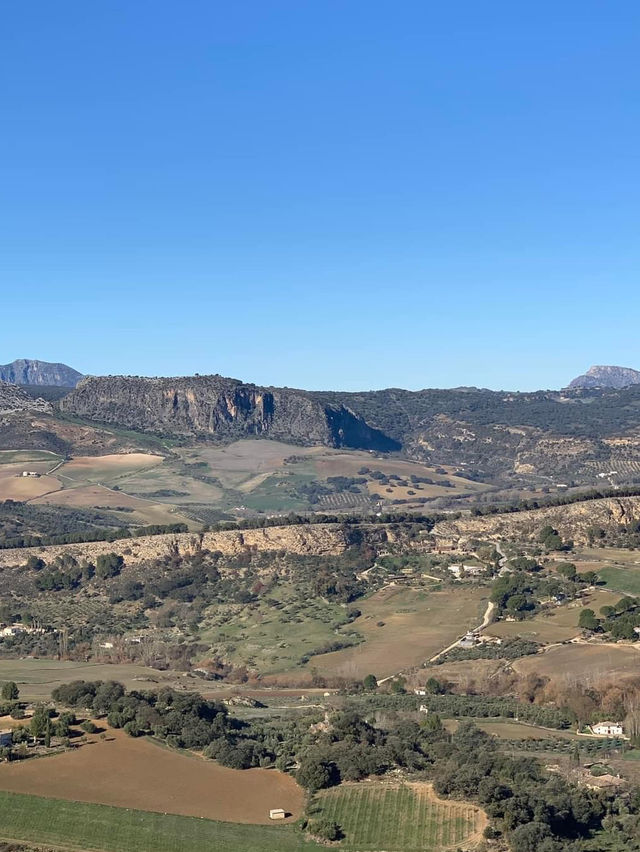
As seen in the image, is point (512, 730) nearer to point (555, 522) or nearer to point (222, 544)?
point (555, 522)

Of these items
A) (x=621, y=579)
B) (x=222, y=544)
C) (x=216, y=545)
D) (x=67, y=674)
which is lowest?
(x=67, y=674)

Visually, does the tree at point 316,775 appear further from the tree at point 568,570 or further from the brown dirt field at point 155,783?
the tree at point 568,570

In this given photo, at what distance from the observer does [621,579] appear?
389ft

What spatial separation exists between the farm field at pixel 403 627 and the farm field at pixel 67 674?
14.1 meters

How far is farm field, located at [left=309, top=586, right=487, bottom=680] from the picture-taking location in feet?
341

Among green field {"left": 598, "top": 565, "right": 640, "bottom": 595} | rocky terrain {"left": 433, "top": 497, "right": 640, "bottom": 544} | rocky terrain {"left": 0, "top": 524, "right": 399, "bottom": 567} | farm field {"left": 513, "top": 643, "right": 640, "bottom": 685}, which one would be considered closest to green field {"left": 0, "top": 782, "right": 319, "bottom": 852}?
farm field {"left": 513, "top": 643, "right": 640, "bottom": 685}

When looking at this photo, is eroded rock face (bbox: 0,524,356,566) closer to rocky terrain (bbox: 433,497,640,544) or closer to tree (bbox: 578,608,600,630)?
rocky terrain (bbox: 433,497,640,544)

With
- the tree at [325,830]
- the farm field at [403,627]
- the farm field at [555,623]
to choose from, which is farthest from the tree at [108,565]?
the tree at [325,830]

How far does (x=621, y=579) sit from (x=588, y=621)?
591 inches

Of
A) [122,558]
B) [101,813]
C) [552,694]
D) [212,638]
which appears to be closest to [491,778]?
[101,813]

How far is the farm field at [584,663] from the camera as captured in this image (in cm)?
9106

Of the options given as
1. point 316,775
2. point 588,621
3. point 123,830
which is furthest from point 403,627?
point 123,830

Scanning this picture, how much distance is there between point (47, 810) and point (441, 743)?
74.5 feet

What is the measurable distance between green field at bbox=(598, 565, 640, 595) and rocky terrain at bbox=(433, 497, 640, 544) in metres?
17.6
